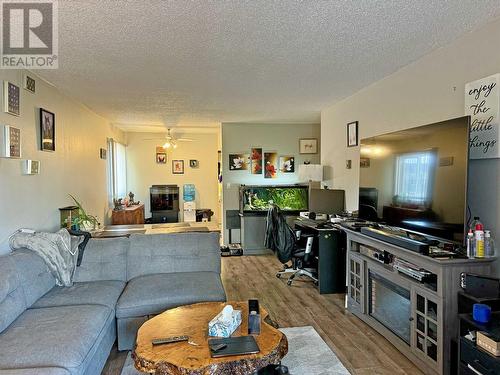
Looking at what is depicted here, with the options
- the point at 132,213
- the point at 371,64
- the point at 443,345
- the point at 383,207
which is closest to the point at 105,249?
the point at 383,207

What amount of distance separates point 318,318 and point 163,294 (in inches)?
62.9

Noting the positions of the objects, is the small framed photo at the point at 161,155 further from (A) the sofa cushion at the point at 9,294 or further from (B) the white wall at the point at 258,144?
(A) the sofa cushion at the point at 9,294

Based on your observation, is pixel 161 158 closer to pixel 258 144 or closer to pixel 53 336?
pixel 258 144

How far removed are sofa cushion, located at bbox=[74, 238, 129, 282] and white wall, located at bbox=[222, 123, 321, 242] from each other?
3653mm

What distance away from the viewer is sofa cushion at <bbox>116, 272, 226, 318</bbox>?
265cm

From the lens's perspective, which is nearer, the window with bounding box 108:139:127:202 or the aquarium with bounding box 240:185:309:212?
the aquarium with bounding box 240:185:309:212

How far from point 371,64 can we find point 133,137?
667 centimetres

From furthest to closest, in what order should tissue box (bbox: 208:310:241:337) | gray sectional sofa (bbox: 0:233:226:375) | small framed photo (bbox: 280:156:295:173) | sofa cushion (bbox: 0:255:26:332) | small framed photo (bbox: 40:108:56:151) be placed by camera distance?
small framed photo (bbox: 280:156:295:173) → small framed photo (bbox: 40:108:56:151) → sofa cushion (bbox: 0:255:26:332) → tissue box (bbox: 208:310:241:337) → gray sectional sofa (bbox: 0:233:226:375)

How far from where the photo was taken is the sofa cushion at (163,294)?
8.69ft

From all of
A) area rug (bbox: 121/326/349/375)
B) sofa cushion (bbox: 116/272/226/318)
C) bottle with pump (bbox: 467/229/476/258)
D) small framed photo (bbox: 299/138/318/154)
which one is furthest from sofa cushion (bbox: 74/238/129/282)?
small framed photo (bbox: 299/138/318/154)

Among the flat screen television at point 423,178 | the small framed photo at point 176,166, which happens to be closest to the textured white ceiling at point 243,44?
the flat screen television at point 423,178

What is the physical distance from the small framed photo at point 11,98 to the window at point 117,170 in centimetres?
369

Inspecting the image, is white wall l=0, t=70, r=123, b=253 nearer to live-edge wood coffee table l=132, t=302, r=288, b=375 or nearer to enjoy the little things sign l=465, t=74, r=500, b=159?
live-edge wood coffee table l=132, t=302, r=288, b=375

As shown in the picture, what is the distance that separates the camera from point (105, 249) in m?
3.23
